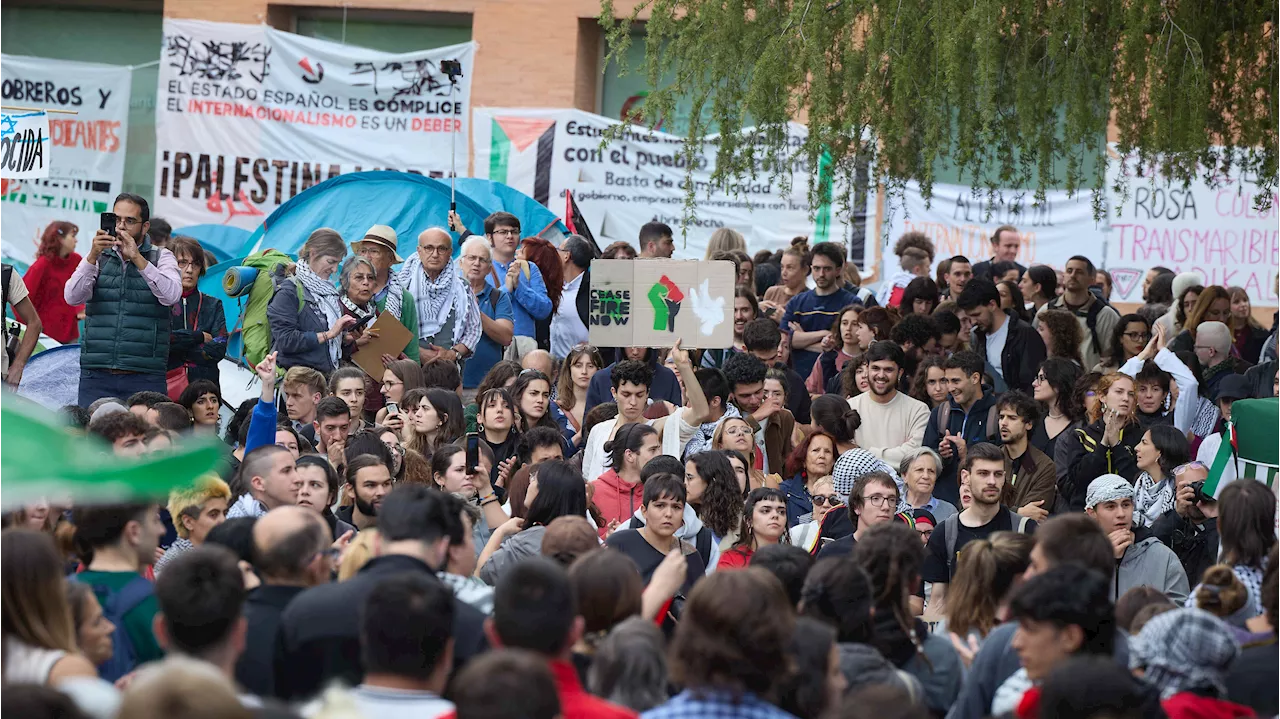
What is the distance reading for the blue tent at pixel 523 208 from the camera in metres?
15.3

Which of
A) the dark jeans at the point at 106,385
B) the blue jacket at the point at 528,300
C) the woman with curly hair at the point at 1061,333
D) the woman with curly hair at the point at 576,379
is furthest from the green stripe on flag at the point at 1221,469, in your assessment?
the dark jeans at the point at 106,385

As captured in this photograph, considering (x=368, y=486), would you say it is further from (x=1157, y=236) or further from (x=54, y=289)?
(x=1157, y=236)

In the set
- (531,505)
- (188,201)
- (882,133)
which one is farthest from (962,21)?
(188,201)

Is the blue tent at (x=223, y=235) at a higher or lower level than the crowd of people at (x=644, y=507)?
higher

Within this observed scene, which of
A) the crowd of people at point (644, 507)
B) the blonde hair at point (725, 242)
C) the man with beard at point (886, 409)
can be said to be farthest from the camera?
the blonde hair at point (725, 242)

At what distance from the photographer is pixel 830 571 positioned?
489cm

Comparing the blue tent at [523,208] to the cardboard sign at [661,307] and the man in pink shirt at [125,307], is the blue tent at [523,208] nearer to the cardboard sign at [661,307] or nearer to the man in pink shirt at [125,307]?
the cardboard sign at [661,307]

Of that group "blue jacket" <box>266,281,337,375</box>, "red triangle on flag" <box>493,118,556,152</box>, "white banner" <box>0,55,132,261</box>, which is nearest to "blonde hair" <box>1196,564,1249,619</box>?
"blue jacket" <box>266,281,337,375</box>

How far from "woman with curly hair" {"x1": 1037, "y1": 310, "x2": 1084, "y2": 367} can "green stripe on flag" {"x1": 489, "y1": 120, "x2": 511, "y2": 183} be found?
28.6 feet

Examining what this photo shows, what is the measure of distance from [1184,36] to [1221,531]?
181 inches

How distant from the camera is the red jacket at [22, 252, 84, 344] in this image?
12.0 metres

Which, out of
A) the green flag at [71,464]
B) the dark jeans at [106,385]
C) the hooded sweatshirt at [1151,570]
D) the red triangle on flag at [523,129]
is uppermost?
the red triangle on flag at [523,129]

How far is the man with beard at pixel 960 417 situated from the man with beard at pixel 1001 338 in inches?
44.5

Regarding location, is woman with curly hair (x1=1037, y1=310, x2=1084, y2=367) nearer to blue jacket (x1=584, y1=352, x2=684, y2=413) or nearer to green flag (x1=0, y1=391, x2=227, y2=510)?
blue jacket (x1=584, y1=352, x2=684, y2=413)
